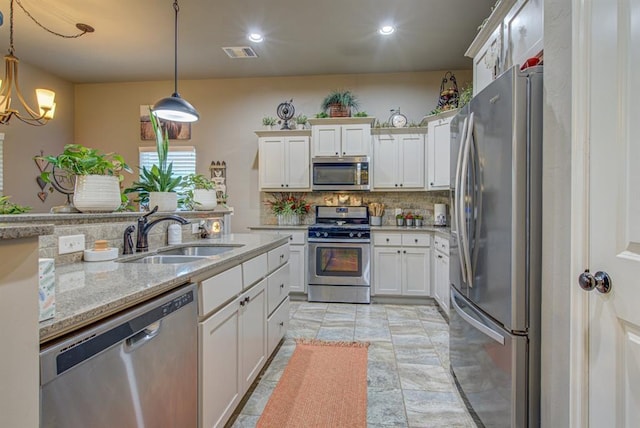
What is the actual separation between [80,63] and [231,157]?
2.29 m

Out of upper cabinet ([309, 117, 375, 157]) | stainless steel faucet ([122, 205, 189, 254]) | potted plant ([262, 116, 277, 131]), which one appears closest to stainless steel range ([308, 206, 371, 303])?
upper cabinet ([309, 117, 375, 157])

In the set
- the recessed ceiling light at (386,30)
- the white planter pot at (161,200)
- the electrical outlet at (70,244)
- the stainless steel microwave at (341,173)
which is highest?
the recessed ceiling light at (386,30)

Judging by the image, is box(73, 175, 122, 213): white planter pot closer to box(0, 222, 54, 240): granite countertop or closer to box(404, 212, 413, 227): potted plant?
box(0, 222, 54, 240): granite countertop

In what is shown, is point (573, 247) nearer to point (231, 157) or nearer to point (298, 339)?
point (298, 339)

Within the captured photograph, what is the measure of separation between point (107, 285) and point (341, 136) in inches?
139

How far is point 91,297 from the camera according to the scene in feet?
3.21

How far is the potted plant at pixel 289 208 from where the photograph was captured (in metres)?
4.64

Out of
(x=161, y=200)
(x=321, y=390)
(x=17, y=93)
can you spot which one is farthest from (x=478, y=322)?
(x=17, y=93)

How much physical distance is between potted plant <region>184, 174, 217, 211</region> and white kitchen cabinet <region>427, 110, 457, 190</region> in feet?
8.62

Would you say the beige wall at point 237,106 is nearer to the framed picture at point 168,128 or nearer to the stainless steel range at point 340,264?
the framed picture at point 168,128

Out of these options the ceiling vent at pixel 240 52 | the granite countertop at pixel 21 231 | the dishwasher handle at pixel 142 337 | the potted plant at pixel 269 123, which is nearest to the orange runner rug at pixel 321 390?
the dishwasher handle at pixel 142 337

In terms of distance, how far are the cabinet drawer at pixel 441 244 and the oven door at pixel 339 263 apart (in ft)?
2.54

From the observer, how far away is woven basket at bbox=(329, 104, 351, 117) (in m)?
4.32

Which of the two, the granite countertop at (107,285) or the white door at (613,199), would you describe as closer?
the granite countertop at (107,285)
